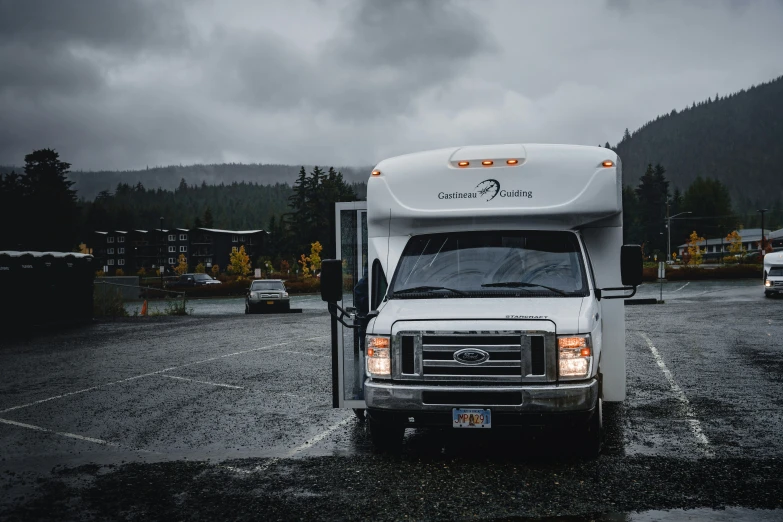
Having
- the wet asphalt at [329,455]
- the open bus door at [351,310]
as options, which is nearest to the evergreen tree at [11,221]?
the wet asphalt at [329,455]

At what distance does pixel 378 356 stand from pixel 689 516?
275 cm

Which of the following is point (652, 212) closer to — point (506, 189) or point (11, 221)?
point (11, 221)

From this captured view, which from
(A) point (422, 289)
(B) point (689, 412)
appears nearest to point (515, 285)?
(A) point (422, 289)

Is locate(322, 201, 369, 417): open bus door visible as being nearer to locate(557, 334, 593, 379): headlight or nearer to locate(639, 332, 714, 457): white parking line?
locate(557, 334, 593, 379): headlight

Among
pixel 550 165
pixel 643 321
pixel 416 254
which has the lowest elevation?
pixel 643 321

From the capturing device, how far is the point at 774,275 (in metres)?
36.3

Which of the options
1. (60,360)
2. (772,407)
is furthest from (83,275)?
(772,407)

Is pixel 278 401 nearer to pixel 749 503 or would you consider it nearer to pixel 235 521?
pixel 235 521

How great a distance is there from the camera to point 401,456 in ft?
23.6

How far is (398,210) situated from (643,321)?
18259 mm

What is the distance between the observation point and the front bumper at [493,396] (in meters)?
6.29

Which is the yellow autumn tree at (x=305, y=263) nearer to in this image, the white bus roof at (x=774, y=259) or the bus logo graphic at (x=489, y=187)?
the white bus roof at (x=774, y=259)

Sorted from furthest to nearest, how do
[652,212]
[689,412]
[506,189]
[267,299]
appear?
[652,212], [267,299], [689,412], [506,189]

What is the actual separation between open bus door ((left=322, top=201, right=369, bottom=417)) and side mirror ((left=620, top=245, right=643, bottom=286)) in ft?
8.95
